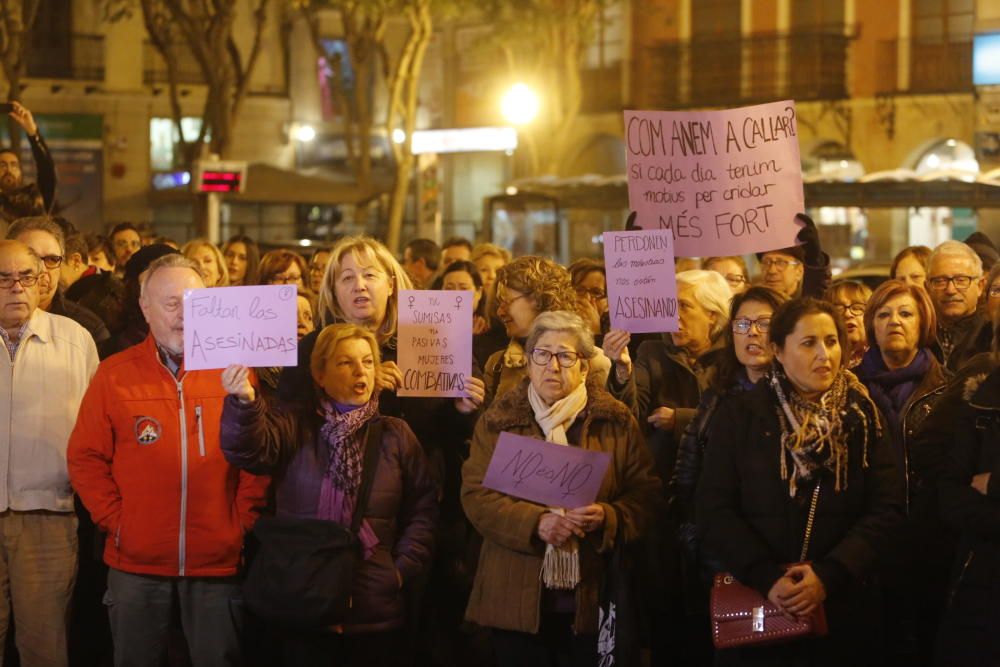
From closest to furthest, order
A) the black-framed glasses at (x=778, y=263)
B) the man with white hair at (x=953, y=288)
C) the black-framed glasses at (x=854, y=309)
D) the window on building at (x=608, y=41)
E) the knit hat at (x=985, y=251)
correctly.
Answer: the black-framed glasses at (x=854, y=309)
the man with white hair at (x=953, y=288)
the black-framed glasses at (x=778, y=263)
the knit hat at (x=985, y=251)
the window on building at (x=608, y=41)

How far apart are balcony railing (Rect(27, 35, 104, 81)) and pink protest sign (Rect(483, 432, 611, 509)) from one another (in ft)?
103

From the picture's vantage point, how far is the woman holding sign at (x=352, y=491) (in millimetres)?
5344

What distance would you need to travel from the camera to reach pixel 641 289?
606 cm

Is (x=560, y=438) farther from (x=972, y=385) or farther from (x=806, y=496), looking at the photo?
(x=972, y=385)

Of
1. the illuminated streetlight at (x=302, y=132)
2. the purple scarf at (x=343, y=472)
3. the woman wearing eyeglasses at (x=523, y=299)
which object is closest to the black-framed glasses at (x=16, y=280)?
the purple scarf at (x=343, y=472)

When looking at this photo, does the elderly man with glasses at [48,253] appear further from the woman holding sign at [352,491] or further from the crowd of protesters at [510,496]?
the woman holding sign at [352,491]

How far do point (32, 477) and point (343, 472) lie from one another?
142 centimetres

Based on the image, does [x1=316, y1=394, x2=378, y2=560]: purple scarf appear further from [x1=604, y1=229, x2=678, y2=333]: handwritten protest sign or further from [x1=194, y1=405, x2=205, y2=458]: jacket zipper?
[x1=604, y1=229, x2=678, y2=333]: handwritten protest sign

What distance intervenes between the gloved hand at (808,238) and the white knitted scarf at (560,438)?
173 cm

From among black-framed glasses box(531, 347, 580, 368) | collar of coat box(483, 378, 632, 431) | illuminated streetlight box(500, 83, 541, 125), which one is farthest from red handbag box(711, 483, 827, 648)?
illuminated streetlight box(500, 83, 541, 125)

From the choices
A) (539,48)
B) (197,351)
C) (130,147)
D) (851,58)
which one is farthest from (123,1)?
(197,351)

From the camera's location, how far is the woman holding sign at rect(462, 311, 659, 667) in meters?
5.22

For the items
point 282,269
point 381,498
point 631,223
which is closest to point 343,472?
point 381,498

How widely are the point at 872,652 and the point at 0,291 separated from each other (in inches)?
150
